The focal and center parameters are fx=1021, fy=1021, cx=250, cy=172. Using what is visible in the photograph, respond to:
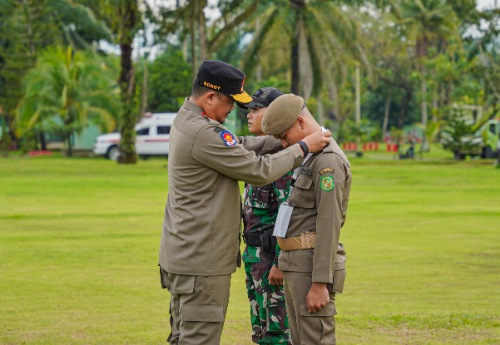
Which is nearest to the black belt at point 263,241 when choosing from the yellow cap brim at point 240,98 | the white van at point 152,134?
the yellow cap brim at point 240,98

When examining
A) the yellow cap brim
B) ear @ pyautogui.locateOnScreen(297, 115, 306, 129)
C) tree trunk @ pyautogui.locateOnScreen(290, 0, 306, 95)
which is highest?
tree trunk @ pyautogui.locateOnScreen(290, 0, 306, 95)

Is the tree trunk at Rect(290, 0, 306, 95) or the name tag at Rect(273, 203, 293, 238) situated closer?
the name tag at Rect(273, 203, 293, 238)

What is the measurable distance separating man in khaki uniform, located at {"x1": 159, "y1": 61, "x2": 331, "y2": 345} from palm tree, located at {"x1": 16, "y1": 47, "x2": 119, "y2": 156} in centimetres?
4526

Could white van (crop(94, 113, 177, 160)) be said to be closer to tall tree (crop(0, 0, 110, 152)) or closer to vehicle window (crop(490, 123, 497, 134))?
tall tree (crop(0, 0, 110, 152))

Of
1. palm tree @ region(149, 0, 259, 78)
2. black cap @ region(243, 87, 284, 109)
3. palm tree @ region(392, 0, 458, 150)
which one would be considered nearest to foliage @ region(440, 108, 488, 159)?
palm tree @ region(149, 0, 259, 78)

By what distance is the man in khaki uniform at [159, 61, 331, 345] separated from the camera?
5.45m

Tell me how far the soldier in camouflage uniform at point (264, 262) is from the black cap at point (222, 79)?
1.11 meters

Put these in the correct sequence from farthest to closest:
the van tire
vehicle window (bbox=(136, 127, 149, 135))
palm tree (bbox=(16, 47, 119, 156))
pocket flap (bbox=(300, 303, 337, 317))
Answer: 1. the van tire
2. palm tree (bbox=(16, 47, 119, 156))
3. vehicle window (bbox=(136, 127, 149, 135))
4. pocket flap (bbox=(300, 303, 337, 317))

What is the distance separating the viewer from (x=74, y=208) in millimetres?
22000

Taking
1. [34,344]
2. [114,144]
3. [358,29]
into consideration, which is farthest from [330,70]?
[34,344]

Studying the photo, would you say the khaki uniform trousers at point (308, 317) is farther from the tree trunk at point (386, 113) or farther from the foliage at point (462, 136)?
the tree trunk at point (386, 113)

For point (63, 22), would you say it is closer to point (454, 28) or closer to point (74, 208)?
point (454, 28)

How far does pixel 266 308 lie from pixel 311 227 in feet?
4.76

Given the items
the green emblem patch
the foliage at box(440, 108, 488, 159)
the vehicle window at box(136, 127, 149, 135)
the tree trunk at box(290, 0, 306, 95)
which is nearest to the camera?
the green emblem patch
